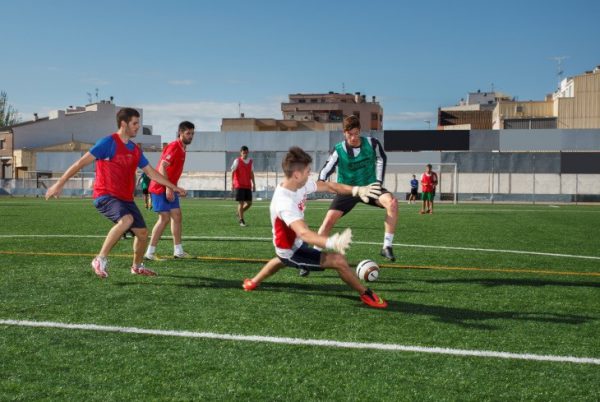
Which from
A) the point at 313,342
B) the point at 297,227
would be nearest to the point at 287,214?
the point at 297,227

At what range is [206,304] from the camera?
5.91m

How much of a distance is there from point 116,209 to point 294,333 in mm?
3373

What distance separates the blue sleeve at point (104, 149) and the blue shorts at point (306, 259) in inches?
106

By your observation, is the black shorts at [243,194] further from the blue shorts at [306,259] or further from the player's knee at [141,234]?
the blue shorts at [306,259]

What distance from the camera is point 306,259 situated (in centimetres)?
584

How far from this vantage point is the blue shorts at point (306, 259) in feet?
19.0

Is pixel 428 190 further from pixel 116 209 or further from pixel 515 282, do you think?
pixel 116 209

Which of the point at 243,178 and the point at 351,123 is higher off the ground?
the point at 351,123

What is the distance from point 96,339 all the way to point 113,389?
3.74ft

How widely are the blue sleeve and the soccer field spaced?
1406mm

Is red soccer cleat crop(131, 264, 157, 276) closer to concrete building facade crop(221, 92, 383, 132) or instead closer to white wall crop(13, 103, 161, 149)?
white wall crop(13, 103, 161, 149)

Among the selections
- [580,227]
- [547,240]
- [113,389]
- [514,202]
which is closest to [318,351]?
[113,389]

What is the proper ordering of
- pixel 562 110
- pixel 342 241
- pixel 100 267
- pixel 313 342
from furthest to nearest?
pixel 562 110 → pixel 100 267 → pixel 342 241 → pixel 313 342

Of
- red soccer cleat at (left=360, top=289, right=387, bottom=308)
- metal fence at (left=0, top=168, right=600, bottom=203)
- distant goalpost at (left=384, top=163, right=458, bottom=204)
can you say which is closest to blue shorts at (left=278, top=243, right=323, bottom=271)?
red soccer cleat at (left=360, top=289, right=387, bottom=308)
